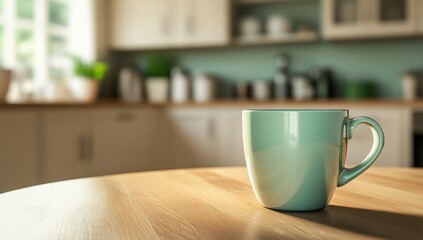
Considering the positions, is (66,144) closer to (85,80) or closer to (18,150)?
(18,150)

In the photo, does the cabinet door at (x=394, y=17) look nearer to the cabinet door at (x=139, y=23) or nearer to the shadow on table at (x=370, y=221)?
the cabinet door at (x=139, y=23)

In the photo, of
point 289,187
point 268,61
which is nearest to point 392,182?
point 289,187

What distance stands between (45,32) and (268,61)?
1.73 meters

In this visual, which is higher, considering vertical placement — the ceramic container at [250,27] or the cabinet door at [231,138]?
the ceramic container at [250,27]

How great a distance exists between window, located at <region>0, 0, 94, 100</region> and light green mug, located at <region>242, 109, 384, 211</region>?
2898 mm

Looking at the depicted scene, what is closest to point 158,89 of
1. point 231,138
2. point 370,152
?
point 231,138

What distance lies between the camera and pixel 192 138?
3627 mm

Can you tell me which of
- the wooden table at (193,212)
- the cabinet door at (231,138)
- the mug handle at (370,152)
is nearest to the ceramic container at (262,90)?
the cabinet door at (231,138)

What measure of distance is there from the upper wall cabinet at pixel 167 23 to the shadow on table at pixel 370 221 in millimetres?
3309

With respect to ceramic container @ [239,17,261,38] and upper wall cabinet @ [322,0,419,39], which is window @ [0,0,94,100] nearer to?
ceramic container @ [239,17,261,38]

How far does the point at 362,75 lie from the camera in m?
3.85

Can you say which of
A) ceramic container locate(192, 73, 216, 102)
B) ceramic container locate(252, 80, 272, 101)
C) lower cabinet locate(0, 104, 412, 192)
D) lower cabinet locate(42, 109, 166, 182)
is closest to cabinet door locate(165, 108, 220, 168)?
lower cabinet locate(0, 104, 412, 192)

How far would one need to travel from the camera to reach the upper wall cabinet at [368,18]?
3447mm

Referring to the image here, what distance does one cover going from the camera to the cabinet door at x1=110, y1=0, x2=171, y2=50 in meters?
3.97
